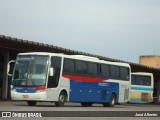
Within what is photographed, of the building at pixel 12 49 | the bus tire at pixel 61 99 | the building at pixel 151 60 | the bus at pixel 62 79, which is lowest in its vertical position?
the bus tire at pixel 61 99

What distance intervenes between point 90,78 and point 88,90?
0.67 m

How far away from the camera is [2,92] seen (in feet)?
132

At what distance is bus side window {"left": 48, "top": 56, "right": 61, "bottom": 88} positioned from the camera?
83.1ft

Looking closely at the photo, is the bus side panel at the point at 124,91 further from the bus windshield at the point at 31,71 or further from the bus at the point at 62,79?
the bus windshield at the point at 31,71

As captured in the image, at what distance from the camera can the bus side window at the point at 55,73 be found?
25317 mm

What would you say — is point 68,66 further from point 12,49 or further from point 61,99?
point 12,49

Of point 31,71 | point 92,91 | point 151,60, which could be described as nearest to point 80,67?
point 92,91

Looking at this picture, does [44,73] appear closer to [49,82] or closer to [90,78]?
[49,82]

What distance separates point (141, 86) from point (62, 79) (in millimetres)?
19605

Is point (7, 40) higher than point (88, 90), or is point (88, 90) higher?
point (7, 40)

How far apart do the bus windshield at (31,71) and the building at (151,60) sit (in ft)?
243

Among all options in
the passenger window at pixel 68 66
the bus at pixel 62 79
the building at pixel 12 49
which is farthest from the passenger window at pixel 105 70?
the building at pixel 12 49

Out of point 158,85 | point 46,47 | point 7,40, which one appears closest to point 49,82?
point 7,40

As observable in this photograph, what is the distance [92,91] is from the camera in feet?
96.1
